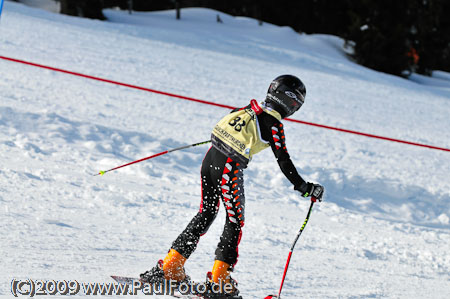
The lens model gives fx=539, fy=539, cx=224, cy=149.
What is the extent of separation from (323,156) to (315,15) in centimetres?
2804

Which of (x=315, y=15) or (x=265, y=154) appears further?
(x=315, y=15)

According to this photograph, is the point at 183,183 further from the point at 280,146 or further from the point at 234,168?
the point at 280,146

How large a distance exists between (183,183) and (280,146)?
3214 mm

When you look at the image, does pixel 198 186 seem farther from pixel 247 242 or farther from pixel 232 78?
pixel 232 78

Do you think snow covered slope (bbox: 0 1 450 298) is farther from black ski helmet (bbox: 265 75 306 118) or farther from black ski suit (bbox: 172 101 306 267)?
black ski helmet (bbox: 265 75 306 118)

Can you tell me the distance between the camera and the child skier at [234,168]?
3.23 metres

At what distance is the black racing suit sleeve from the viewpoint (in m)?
3.19

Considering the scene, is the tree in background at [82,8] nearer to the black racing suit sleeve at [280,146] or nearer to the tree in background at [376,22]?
the tree in background at [376,22]

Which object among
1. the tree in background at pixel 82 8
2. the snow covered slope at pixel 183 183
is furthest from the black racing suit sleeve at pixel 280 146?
the tree in background at pixel 82 8

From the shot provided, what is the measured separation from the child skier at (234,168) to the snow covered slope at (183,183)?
0.42 metres

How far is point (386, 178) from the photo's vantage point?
783cm

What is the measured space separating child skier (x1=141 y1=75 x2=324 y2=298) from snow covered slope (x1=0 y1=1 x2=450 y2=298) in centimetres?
42

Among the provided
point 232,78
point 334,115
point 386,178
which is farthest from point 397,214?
point 232,78

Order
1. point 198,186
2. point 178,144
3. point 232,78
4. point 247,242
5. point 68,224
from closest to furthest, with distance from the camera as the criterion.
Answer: point 68,224
point 247,242
point 198,186
point 178,144
point 232,78
